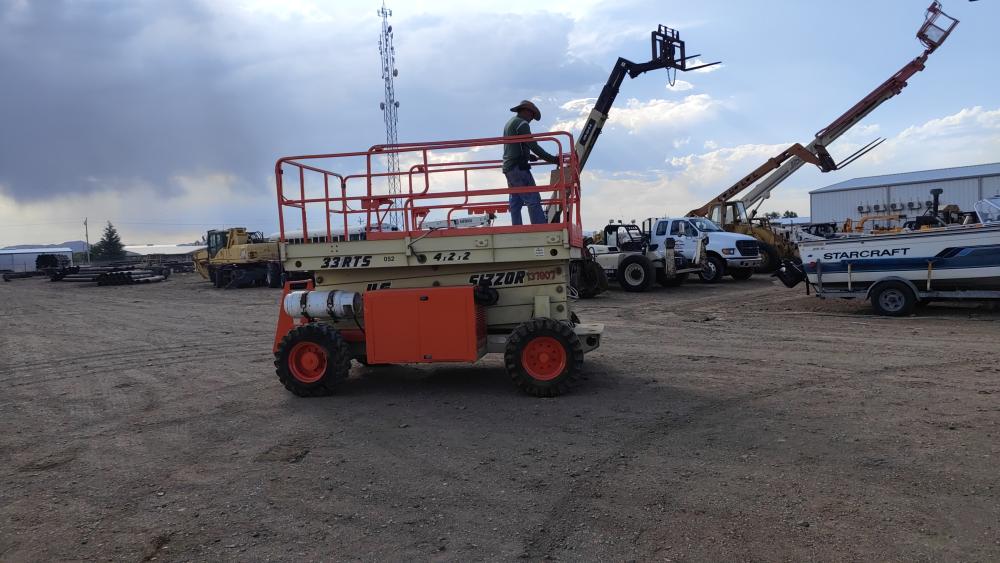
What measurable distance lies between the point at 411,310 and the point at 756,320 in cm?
820

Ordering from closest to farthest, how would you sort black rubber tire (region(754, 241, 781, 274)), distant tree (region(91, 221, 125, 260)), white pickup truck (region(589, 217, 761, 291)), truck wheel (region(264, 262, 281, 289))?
white pickup truck (region(589, 217, 761, 291)) → black rubber tire (region(754, 241, 781, 274)) → truck wheel (region(264, 262, 281, 289)) → distant tree (region(91, 221, 125, 260))

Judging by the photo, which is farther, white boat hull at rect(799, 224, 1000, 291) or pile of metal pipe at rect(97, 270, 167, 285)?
pile of metal pipe at rect(97, 270, 167, 285)

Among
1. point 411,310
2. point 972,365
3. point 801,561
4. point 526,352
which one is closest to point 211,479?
point 411,310

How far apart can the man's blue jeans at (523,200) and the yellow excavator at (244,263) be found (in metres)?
22.6

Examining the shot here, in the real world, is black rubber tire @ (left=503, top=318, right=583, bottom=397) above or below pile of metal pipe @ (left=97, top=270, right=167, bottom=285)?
below

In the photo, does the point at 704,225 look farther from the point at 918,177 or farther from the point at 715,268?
the point at 918,177

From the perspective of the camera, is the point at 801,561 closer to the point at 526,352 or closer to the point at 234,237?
the point at 526,352

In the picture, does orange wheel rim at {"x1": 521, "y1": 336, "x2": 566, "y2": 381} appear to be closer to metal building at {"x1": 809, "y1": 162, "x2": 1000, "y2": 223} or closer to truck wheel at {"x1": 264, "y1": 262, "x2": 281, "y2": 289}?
truck wheel at {"x1": 264, "y1": 262, "x2": 281, "y2": 289}

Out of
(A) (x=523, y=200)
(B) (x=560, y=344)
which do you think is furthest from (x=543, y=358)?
(A) (x=523, y=200)

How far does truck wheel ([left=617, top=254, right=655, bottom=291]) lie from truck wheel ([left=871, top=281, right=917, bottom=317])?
22.9 ft

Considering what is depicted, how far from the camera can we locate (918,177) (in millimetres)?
48812

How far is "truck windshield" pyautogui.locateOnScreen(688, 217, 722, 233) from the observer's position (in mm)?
21188

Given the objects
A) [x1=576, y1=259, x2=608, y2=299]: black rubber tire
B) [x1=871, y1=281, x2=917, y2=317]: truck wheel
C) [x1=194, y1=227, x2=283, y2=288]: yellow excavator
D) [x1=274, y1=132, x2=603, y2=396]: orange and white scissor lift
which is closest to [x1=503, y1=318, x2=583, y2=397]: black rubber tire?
[x1=274, y1=132, x2=603, y2=396]: orange and white scissor lift

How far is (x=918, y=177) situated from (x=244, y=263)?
47.5m
